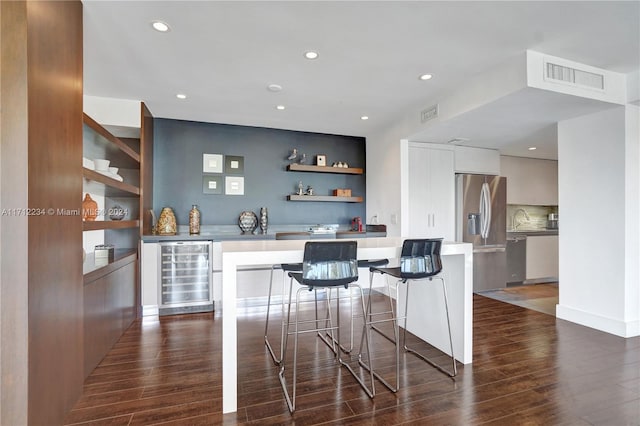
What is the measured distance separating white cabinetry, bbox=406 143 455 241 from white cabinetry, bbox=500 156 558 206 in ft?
5.29

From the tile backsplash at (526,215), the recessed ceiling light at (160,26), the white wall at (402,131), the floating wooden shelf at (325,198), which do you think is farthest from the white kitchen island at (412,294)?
the tile backsplash at (526,215)

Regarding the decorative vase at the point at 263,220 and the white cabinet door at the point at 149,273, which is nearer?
the white cabinet door at the point at 149,273

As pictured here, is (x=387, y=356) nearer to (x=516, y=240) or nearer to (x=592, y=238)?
(x=592, y=238)

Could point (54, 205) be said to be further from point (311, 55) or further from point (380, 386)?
point (380, 386)

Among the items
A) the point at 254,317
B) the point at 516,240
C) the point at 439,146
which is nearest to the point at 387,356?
the point at 254,317

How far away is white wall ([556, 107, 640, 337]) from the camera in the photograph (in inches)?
118

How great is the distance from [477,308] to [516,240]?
6.36 feet

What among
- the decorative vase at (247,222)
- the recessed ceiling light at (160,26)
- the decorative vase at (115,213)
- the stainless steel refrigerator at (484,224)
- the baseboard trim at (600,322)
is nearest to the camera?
the recessed ceiling light at (160,26)

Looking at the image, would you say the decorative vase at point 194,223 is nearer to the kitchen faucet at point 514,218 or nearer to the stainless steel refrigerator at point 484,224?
the stainless steel refrigerator at point 484,224

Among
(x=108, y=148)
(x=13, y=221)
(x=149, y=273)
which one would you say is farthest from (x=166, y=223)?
(x=13, y=221)

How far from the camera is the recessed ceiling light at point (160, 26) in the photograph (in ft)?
7.10

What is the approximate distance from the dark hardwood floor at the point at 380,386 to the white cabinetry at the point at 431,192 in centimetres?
176

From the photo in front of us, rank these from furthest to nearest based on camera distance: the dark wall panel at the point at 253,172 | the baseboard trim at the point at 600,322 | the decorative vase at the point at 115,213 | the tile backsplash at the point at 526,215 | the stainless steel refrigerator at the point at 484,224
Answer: the tile backsplash at the point at 526,215
the stainless steel refrigerator at the point at 484,224
the dark wall panel at the point at 253,172
the decorative vase at the point at 115,213
the baseboard trim at the point at 600,322

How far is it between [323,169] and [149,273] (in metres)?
2.79
